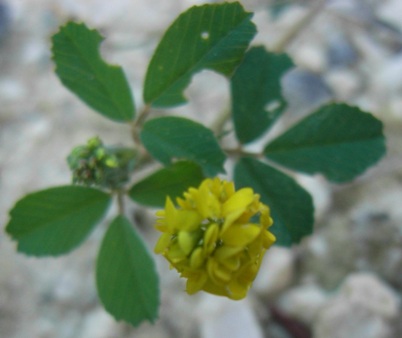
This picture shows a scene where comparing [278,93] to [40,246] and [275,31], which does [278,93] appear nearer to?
[40,246]

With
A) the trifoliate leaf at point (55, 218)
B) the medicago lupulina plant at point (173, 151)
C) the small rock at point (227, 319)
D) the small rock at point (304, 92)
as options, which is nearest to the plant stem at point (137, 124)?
the medicago lupulina plant at point (173, 151)

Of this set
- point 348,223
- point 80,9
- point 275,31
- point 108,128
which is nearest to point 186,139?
point 348,223

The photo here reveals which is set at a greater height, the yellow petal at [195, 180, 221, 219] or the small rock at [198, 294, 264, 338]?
the yellow petal at [195, 180, 221, 219]

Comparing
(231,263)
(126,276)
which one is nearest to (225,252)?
(231,263)

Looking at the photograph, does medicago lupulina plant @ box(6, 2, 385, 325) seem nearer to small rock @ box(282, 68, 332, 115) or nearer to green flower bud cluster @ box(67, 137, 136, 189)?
green flower bud cluster @ box(67, 137, 136, 189)

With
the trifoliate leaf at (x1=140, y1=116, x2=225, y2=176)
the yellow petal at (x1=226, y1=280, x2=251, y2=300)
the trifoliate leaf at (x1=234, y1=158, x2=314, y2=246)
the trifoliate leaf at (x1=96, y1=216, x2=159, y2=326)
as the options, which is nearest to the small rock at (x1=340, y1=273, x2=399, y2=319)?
the trifoliate leaf at (x1=234, y1=158, x2=314, y2=246)

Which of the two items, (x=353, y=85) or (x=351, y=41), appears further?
(x=351, y=41)
